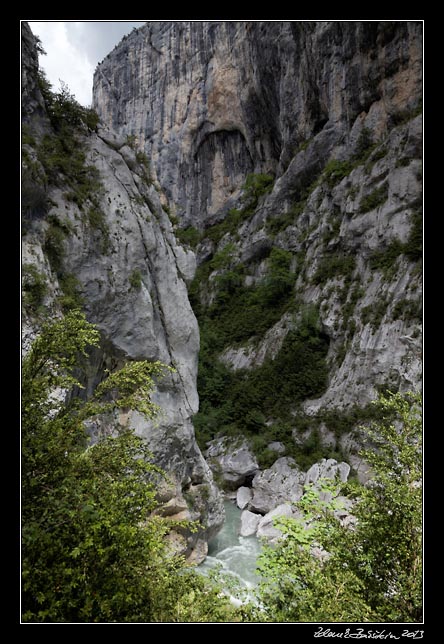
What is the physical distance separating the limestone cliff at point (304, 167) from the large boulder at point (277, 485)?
2.43m

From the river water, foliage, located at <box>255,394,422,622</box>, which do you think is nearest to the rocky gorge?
the river water

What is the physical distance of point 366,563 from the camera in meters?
4.50

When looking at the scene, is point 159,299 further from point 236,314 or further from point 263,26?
point 263,26

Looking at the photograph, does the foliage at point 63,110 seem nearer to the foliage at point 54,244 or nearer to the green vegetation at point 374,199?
the foliage at point 54,244

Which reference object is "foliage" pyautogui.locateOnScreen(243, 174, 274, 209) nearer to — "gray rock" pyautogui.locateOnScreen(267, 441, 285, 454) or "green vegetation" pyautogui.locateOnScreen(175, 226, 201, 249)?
"green vegetation" pyautogui.locateOnScreen(175, 226, 201, 249)

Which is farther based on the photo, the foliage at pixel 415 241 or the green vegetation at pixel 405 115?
the green vegetation at pixel 405 115

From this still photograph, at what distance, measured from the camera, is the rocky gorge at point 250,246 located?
379 inches

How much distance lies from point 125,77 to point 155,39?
262 inches

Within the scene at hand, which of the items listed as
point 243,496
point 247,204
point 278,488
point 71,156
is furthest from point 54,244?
point 247,204

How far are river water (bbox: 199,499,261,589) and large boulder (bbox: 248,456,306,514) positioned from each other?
1.37 metres

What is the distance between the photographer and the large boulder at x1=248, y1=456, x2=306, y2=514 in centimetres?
1608

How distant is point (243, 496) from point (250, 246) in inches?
868

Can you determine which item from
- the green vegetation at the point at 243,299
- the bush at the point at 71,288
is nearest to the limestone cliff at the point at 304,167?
the green vegetation at the point at 243,299

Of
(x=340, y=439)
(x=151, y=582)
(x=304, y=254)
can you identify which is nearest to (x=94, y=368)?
(x=151, y=582)
